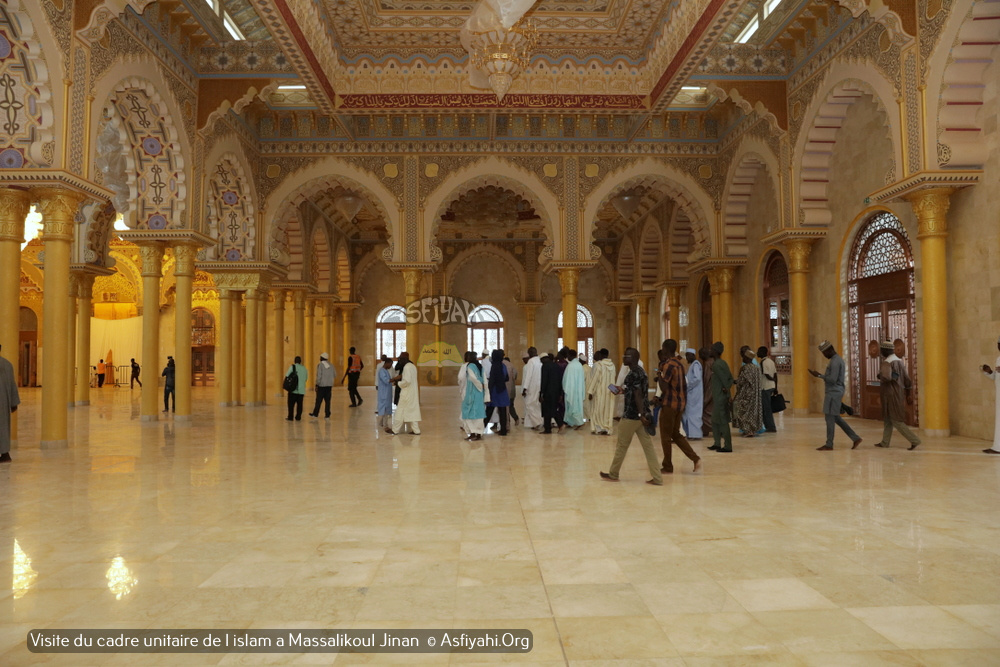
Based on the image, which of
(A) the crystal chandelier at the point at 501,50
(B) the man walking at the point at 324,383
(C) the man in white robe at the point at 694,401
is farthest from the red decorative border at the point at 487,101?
(C) the man in white robe at the point at 694,401

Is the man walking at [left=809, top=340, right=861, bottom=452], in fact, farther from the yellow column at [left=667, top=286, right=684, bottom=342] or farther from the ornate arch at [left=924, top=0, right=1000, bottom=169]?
the yellow column at [left=667, top=286, right=684, bottom=342]

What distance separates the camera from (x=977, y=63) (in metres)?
8.01

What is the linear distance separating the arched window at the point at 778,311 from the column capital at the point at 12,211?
11.5 m

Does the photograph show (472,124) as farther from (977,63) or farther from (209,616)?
(209,616)

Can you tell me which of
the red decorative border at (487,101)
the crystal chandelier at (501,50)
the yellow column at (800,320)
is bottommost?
the yellow column at (800,320)

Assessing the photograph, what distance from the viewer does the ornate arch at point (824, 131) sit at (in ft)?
31.4

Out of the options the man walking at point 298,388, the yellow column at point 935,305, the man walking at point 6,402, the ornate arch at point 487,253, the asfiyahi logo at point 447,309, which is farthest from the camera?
the ornate arch at point 487,253

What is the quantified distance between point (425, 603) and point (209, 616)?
2.83ft

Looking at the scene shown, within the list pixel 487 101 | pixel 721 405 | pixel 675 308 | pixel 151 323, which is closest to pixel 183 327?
pixel 151 323

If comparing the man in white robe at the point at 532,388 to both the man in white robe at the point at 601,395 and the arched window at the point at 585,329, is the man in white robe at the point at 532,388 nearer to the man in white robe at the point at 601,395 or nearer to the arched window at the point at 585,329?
the man in white robe at the point at 601,395

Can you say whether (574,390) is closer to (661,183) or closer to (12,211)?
(661,183)

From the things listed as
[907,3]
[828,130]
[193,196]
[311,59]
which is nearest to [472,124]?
[311,59]

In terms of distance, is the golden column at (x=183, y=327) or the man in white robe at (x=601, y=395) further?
the golden column at (x=183, y=327)
